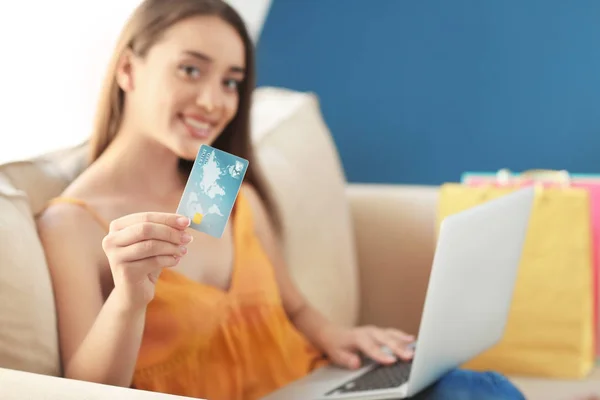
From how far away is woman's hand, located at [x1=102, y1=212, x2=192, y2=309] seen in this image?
81 cm

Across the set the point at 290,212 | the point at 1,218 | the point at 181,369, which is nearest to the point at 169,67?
the point at 1,218

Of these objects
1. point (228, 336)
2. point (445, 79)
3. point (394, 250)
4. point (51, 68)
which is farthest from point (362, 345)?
point (445, 79)

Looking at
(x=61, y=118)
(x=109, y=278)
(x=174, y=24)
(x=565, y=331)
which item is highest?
(x=174, y=24)

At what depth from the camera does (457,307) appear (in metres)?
1.10

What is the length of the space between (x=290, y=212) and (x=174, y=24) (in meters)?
0.57

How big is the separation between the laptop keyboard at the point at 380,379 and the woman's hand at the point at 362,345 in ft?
0.06

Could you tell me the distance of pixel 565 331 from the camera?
1.54 m

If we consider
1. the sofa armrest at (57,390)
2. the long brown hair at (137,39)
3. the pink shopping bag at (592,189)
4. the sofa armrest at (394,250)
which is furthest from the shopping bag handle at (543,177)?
the sofa armrest at (57,390)

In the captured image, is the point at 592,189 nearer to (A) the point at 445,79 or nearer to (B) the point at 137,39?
(A) the point at 445,79

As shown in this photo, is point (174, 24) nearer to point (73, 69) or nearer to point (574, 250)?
point (73, 69)

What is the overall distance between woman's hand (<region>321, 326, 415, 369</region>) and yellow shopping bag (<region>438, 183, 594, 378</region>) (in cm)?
28

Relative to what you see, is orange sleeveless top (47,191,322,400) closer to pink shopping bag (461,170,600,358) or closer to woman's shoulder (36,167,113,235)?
woman's shoulder (36,167,113,235)

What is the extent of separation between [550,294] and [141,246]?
39.2 inches

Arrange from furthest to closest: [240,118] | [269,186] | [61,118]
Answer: [269,186], [240,118], [61,118]
